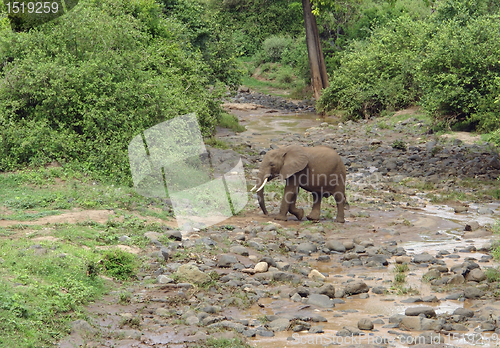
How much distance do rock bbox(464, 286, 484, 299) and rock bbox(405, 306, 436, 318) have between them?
44.1 inches

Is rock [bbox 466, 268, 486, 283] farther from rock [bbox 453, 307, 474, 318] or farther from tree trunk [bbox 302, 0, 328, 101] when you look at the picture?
tree trunk [bbox 302, 0, 328, 101]

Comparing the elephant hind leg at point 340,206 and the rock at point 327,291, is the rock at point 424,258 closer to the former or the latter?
the rock at point 327,291

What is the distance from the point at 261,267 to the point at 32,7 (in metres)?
11.4

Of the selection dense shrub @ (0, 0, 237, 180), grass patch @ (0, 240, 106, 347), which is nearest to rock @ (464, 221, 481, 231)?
dense shrub @ (0, 0, 237, 180)

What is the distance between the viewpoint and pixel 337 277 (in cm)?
973

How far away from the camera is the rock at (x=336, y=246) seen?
11.1 metres

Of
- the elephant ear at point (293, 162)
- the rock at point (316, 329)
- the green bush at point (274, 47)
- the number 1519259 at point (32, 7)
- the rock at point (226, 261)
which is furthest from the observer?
the green bush at point (274, 47)

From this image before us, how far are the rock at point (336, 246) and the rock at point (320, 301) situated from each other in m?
2.76

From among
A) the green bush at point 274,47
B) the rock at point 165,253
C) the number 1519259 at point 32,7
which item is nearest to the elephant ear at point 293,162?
the rock at point 165,253

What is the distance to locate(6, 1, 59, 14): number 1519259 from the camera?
1598 cm

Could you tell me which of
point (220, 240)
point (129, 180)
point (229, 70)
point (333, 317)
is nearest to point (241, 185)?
point (129, 180)

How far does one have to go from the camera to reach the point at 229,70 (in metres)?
25.2

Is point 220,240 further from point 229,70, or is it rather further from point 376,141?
point 229,70

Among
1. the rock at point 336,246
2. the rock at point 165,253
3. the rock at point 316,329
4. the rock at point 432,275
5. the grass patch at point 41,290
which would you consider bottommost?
the rock at point 432,275
